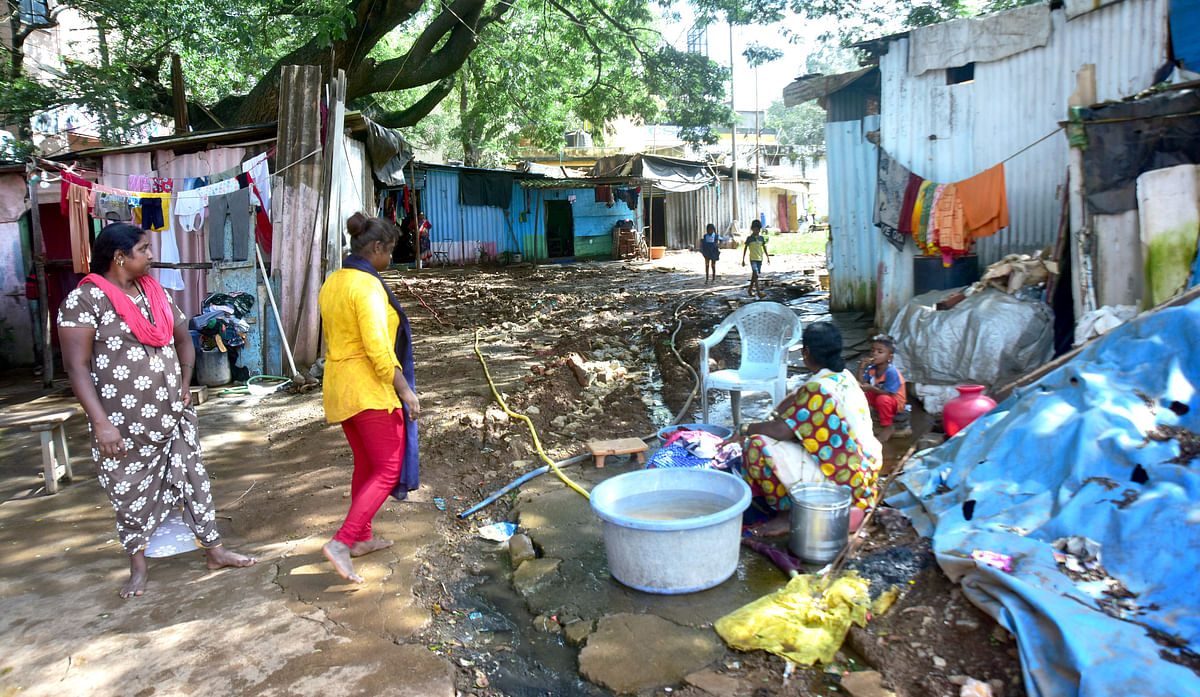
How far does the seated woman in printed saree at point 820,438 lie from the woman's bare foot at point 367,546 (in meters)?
1.97

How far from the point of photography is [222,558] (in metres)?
3.86

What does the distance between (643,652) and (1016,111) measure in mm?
7316

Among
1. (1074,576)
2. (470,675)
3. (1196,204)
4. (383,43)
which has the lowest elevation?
(470,675)

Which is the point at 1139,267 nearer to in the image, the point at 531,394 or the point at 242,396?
the point at 531,394

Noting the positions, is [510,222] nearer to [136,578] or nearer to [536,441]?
[536,441]

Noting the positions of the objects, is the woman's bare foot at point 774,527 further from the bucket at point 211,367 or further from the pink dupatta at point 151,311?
the bucket at point 211,367

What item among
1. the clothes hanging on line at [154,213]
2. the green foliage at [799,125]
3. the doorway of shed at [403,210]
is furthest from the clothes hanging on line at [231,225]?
the green foliage at [799,125]

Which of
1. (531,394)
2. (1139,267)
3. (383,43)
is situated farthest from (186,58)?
(1139,267)

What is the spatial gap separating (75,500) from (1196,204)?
767 cm

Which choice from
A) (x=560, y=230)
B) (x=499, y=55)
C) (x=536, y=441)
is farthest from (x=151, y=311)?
(x=560, y=230)

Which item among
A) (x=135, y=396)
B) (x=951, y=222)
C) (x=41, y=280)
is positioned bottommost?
(x=135, y=396)

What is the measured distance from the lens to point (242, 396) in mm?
7586

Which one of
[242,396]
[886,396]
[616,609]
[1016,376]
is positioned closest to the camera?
[616,609]

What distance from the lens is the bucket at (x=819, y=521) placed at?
3631 millimetres
